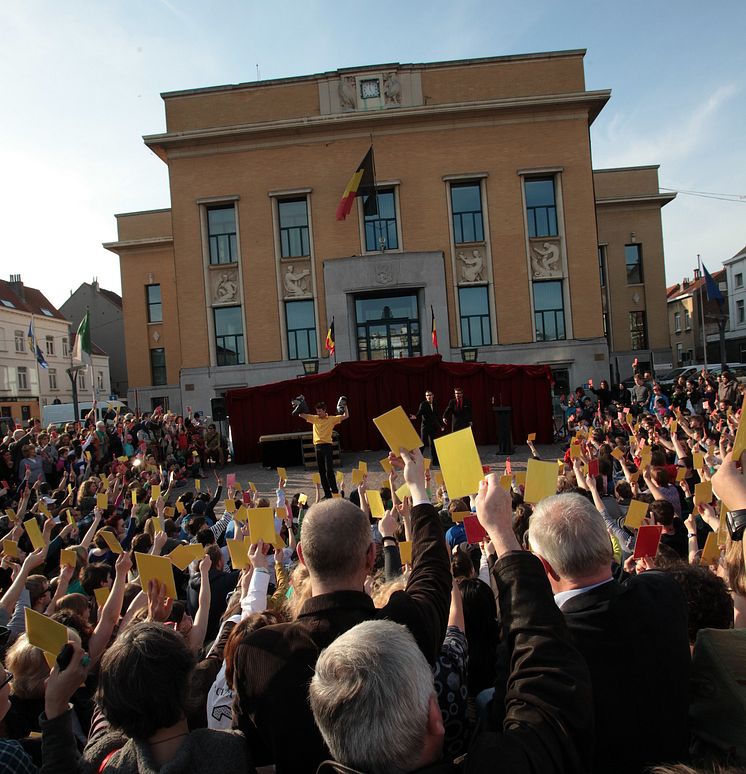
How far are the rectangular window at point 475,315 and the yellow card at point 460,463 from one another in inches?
975

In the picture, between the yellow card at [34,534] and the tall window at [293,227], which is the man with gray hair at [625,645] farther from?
the tall window at [293,227]

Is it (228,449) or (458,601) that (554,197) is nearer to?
(228,449)

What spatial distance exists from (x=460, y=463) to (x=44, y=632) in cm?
194

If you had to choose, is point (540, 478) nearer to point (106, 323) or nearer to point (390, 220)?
point (390, 220)

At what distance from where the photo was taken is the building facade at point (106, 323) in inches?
2206

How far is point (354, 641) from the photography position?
1.50m

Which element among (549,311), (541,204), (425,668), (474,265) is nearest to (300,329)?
(474,265)

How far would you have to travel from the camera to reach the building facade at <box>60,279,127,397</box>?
56031 mm

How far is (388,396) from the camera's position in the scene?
1988 centimetres

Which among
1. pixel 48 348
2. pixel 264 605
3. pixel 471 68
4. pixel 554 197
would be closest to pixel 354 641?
pixel 264 605

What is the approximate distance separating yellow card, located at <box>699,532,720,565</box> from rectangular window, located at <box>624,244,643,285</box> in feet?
115

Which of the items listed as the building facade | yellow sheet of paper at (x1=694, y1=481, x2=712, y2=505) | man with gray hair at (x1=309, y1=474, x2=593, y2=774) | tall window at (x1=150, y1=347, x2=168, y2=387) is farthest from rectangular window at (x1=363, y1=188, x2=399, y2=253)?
the building facade

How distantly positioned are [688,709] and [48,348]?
55.9 meters

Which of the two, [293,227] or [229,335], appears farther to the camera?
[229,335]
